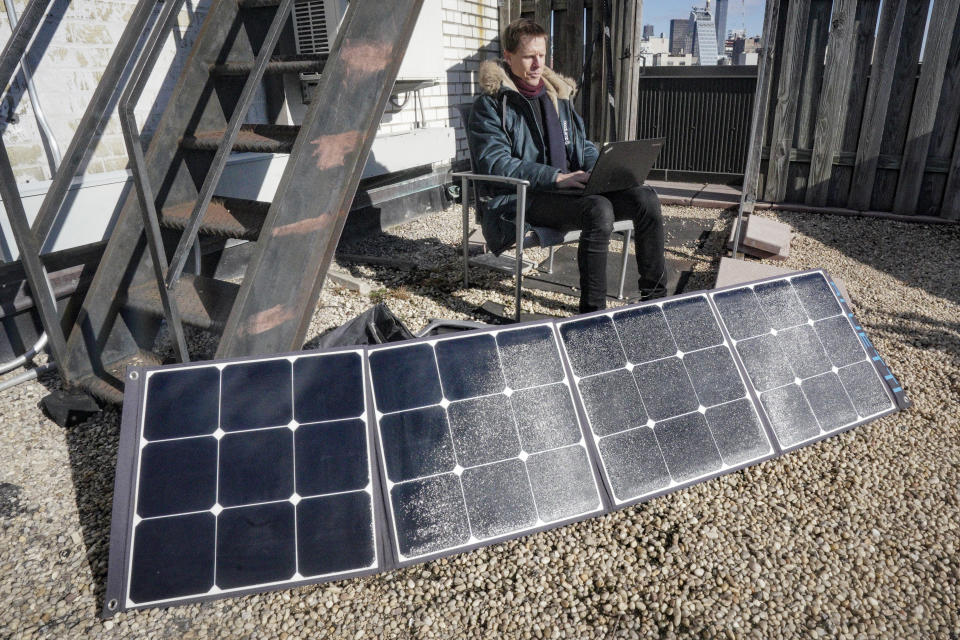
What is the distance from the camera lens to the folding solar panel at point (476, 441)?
1.95m

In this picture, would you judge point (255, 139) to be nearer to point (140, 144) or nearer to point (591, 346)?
point (140, 144)

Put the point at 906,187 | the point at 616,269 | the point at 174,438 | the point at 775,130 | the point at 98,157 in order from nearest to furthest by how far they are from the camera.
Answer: the point at 174,438, the point at 98,157, the point at 616,269, the point at 906,187, the point at 775,130

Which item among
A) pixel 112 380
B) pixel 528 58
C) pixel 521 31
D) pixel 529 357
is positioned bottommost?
pixel 112 380

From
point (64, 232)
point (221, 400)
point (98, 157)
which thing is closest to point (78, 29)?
point (98, 157)

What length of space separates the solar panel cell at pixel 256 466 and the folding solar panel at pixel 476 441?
309 millimetres

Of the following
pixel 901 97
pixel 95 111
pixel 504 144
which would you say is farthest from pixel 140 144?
pixel 901 97

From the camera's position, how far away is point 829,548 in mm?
2041

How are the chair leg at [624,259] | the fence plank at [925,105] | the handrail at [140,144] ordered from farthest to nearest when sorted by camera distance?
1. the fence plank at [925,105]
2. the chair leg at [624,259]
3. the handrail at [140,144]

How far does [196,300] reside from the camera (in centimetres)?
289

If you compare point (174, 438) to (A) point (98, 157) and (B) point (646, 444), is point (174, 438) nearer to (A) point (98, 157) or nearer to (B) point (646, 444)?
(B) point (646, 444)

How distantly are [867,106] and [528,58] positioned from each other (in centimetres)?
430

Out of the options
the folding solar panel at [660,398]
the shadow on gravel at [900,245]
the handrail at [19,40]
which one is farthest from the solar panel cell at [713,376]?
the handrail at [19,40]

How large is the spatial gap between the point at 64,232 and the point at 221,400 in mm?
1971

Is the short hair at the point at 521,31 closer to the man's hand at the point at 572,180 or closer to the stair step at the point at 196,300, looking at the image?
the man's hand at the point at 572,180
